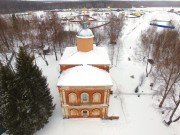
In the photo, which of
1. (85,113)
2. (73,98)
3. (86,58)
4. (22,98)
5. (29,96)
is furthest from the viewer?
(85,113)

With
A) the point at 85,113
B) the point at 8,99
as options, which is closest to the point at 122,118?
the point at 85,113

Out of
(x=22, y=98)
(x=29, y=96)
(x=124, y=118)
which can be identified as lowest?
(x=124, y=118)

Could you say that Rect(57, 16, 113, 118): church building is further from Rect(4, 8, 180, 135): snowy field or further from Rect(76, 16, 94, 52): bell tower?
Rect(4, 8, 180, 135): snowy field

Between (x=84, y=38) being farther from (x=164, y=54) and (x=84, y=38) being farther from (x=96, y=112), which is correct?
(x=164, y=54)

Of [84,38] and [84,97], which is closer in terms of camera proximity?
[84,97]

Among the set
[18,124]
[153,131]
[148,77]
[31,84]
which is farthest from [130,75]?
[18,124]

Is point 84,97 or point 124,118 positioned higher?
point 84,97

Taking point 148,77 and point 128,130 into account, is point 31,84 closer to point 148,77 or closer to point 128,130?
point 128,130

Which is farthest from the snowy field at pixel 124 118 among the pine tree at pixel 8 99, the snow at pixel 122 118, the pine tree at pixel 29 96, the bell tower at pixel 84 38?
the bell tower at pixel 84 38
